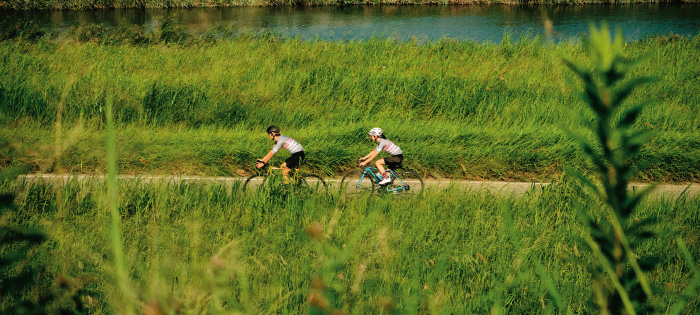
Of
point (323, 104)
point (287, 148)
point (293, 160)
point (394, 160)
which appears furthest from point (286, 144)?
point (323, 104)

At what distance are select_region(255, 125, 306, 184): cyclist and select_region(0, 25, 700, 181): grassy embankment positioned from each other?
1.26m

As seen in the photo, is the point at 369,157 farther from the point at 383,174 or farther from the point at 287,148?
the point at 287,148

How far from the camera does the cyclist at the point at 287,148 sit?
772 centimetres

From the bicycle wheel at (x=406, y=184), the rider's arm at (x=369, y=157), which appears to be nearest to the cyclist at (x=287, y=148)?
the rider's arm at (x=369, y=157)

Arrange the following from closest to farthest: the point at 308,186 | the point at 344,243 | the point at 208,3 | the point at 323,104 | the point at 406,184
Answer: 1. the point at 344,243
2. the point at 308,186
3. the point at 406,184
4. the point at 323,104
5. the point at 208,3

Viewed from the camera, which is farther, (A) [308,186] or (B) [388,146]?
(B) [388,146]

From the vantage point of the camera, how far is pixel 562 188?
288 inches

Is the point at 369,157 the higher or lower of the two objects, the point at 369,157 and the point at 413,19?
the lower

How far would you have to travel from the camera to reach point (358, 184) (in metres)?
8.30

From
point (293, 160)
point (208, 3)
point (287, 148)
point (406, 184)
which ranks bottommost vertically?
point (406, 184)

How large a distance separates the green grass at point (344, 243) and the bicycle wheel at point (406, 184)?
46 centimetres

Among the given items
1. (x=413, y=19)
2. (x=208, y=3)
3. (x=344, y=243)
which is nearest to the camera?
(x=344, y=243)

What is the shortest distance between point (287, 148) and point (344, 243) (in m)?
2.72

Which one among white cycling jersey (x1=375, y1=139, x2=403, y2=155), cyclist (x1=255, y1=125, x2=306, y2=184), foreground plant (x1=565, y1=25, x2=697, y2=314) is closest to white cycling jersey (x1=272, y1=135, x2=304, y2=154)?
cyclist (x1=255, y1=125, x2=306, y2=184)
